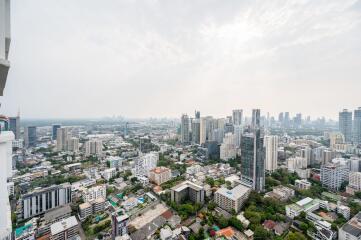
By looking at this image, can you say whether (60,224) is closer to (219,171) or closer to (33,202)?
(33,202)

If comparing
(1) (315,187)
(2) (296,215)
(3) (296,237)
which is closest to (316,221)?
(2) (296,215)

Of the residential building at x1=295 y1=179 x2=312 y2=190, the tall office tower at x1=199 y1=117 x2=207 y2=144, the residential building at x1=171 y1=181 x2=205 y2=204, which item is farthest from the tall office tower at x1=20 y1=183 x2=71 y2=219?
the tall office tower at x1=199 y1=117 x2=207 y2=144

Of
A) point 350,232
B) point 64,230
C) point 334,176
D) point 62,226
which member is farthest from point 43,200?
point 334,176

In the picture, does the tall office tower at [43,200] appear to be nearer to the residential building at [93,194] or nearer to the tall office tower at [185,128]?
the residential building at [93,194]

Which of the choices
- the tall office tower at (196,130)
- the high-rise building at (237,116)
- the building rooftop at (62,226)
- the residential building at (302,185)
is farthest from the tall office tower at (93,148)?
the high-rise building at (237,116)

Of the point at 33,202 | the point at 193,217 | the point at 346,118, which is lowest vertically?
the point at 193,217
